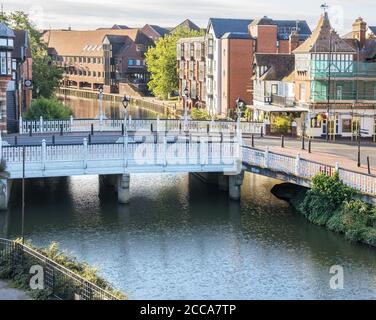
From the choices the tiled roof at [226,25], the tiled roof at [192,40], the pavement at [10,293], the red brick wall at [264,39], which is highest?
the tiled roof at [226,25]

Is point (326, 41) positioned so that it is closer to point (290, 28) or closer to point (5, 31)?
point (5, 31)

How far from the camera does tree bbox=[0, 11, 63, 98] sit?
81125 millimetres

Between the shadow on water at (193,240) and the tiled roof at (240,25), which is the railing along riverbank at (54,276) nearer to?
the shadow on water at (193,240)

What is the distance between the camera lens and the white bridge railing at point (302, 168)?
33834 millimetres

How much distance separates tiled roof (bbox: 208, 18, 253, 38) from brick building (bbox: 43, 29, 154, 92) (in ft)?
144

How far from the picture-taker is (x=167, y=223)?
36500 millimetres

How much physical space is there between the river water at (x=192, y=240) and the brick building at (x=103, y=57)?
86671mm

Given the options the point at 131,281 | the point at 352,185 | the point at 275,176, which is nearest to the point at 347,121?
the point at 275,176

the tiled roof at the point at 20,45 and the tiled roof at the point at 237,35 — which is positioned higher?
the tiled roof at the point at 237,35

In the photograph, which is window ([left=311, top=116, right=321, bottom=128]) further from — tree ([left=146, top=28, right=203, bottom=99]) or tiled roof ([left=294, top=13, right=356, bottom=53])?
tree ([left=146, top=28, right=203, bottom=99])

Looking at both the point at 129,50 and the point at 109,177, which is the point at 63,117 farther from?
the point at 129,50

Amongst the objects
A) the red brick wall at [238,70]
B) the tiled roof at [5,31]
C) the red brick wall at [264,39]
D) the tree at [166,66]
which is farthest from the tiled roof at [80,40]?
the tiled roof at [5,31]

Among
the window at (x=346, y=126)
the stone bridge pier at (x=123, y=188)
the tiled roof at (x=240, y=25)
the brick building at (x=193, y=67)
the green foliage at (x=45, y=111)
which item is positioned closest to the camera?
the stone bridge pier at (x=123, y=188)

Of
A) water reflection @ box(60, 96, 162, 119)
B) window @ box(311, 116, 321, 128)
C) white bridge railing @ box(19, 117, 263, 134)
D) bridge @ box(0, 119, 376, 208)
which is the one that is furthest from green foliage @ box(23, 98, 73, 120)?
water reflection @ box(60, 96, 162, 119)
